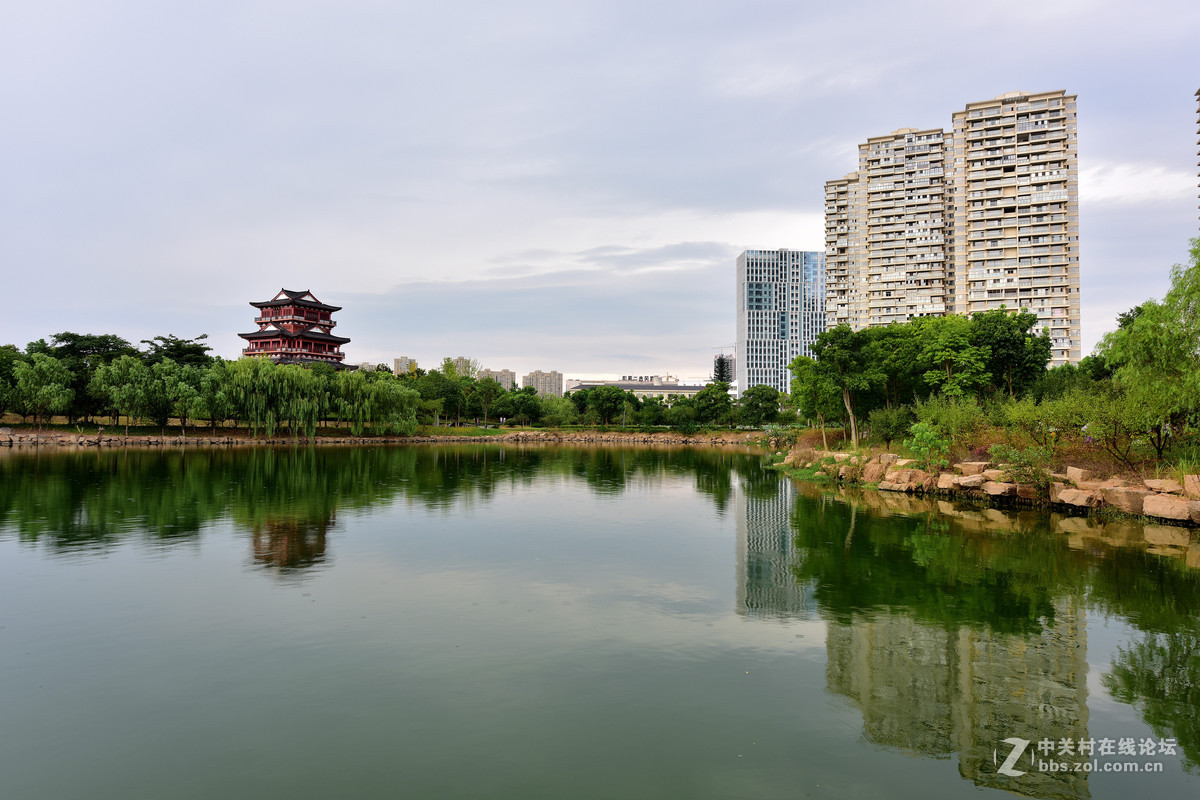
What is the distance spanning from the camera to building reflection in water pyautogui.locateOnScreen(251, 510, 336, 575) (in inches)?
533

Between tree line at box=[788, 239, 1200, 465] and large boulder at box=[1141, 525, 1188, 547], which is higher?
tree line at box=[788, 239, 1200, 465]

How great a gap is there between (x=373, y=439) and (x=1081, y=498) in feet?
199

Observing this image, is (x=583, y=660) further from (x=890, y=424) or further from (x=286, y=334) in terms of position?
(x=286, y=334)

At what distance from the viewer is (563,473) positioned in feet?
125

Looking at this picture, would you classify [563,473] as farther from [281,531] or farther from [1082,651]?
[1082,651]

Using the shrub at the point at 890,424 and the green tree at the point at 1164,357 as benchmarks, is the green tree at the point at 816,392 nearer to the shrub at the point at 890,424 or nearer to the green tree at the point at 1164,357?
the shrub at the point at 890,424

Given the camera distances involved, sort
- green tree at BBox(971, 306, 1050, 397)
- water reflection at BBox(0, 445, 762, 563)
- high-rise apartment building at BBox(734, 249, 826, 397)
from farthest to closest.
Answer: high-rise apartment building at BBox(734, 249, 826, 397) < green tree at BBox(971, 306, 1050, 397) < water reflection at BBox(0, 445, 762, 563)

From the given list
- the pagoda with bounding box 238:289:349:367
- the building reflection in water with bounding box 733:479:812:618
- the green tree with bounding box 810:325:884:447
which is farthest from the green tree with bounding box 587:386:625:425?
the building reflection in water with bounding box 733:479:812:618

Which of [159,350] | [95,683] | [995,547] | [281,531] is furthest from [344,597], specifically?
[159,350]

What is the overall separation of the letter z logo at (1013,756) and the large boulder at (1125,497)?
1657cm

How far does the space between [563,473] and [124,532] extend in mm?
23690

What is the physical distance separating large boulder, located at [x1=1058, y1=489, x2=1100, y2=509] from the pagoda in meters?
80.4

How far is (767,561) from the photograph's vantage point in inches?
574

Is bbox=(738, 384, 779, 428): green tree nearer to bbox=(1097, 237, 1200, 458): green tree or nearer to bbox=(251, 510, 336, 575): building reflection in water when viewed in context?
bbox=(1097, 237, 1200, 458): green tree
